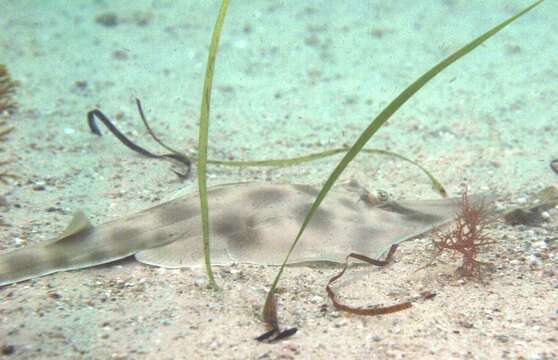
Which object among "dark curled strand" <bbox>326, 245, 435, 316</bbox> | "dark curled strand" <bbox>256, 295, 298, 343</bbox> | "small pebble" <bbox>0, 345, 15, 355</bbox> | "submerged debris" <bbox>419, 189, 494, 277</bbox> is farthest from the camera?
"submerged debris" <bbox>419, 189, 494, 277</bbox>

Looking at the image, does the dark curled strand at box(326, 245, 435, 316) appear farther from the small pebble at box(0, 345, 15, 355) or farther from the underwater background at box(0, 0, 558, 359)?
the small pebble at box(0, 345, 15, 355)

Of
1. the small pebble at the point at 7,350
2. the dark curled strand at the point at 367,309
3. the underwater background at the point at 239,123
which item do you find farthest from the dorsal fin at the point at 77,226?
the dark curled strand at the point at 367,309

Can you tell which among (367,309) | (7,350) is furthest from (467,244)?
(7,350)

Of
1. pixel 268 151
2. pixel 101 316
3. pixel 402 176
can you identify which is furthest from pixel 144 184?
pixel 402 176

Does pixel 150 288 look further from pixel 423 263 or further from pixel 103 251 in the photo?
pixel 423 263

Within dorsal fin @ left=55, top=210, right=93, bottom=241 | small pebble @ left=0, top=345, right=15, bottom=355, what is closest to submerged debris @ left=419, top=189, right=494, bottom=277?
dorsal fin @ left=55, top=210, right=93, bottom=241

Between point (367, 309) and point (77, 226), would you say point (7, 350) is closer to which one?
point (77, 226)
